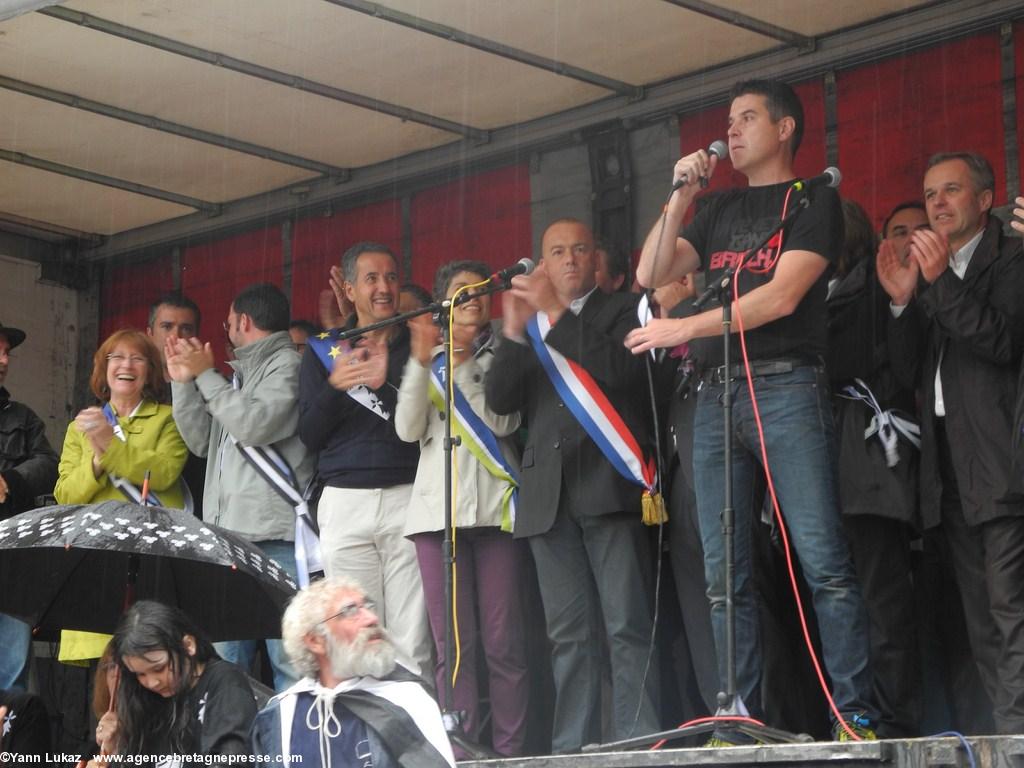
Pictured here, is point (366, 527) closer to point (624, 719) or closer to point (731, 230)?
point (624, 719)

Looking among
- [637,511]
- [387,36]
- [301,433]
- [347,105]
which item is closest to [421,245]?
[347,105]

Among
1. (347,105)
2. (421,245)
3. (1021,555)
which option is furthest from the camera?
(421,245)

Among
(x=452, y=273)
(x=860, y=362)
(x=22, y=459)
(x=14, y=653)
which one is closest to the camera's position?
(x=860, y=362)

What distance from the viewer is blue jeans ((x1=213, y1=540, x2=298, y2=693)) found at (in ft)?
23.4

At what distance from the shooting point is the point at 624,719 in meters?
6.31

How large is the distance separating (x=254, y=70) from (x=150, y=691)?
12.8ft

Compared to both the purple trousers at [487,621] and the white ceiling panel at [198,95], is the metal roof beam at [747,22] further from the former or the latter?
the purple trousers at [487,621]

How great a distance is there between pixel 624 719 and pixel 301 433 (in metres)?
1.95

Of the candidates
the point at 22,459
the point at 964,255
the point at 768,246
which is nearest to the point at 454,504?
the point at 768,246

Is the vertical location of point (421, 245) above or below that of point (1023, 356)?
above

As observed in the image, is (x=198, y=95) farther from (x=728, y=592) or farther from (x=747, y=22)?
(x=728, y=592)

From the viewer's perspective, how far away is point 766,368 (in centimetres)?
589

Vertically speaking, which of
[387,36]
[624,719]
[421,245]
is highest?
[387,36]

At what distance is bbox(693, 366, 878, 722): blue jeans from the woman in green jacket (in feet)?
9.23
